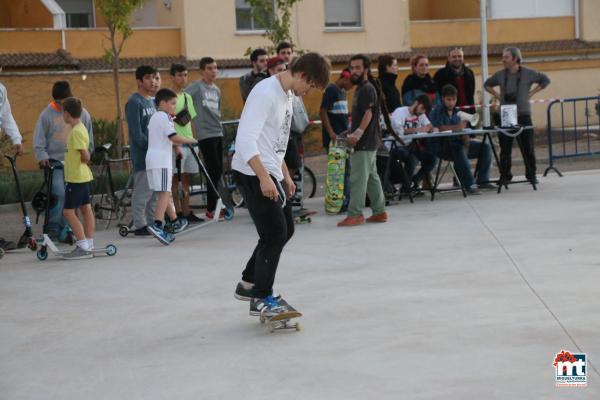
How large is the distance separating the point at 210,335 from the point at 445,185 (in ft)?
32.8

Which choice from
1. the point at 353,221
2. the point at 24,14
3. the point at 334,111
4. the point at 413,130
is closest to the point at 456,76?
the point at 413,130

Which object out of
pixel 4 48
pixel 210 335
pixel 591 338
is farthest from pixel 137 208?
pixel 4 48

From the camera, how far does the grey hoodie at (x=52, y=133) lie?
1254 centimetres

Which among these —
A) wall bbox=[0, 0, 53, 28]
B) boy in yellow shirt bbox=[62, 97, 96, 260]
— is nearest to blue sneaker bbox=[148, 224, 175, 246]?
boy in yellow shirt bbox=[62, 97, 96, 260]

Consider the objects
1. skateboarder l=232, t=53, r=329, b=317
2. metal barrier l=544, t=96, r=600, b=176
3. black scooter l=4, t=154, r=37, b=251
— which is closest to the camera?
skateboarder l=232, t=53, r=329, b=317

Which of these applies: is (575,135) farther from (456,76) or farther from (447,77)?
(447,77)

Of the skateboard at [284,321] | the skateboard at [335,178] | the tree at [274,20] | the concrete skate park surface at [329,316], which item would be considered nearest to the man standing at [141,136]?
the concrete skate park surface at [329,316]

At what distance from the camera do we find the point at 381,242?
11.5 metres

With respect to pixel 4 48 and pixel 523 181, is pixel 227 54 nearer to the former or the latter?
pixel 4 48

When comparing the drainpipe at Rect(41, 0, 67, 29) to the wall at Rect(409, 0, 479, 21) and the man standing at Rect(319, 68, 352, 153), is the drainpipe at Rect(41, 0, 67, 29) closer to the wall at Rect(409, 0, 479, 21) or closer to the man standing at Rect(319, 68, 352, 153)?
the wall at Rect(409, 0, 479, 21)

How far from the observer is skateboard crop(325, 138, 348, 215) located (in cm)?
1377

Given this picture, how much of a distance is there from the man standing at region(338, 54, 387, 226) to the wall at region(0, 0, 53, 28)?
19.7m

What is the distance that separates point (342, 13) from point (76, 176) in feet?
68.5

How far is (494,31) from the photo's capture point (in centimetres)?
3278
